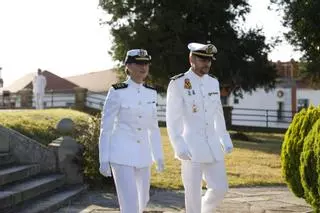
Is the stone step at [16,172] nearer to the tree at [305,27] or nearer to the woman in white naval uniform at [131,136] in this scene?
the woman in white naval uniform at [131,136]

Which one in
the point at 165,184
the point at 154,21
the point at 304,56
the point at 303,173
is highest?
the point at 154,21

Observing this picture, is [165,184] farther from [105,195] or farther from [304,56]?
[304,56]

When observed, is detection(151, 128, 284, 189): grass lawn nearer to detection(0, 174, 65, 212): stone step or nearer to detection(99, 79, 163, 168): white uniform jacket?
detection(0, 174, 65, 212): stone step

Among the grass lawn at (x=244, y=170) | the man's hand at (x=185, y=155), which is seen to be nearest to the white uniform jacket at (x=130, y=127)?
the man's hand at (x=185, y=155)

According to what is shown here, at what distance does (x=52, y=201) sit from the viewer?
304 inches

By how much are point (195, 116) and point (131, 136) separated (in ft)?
2.79

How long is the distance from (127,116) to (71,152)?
3.89 metres

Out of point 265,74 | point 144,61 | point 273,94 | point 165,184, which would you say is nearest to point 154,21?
point 265,74

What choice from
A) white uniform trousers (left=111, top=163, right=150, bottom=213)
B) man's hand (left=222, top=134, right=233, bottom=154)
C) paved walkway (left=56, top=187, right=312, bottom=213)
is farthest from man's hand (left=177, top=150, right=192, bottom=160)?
paved walkway (left=56, top=187, right=312, bottom=213)

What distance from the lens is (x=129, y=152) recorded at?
519 cm

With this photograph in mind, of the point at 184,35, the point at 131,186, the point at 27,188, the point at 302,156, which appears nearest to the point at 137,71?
the point at 131,186

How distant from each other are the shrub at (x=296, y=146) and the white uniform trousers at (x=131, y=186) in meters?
2.46

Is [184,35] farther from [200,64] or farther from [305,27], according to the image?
[200,64]

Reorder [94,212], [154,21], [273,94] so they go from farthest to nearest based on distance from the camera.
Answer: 1. [273,94]
2. [154,21]
3. [94,212]
